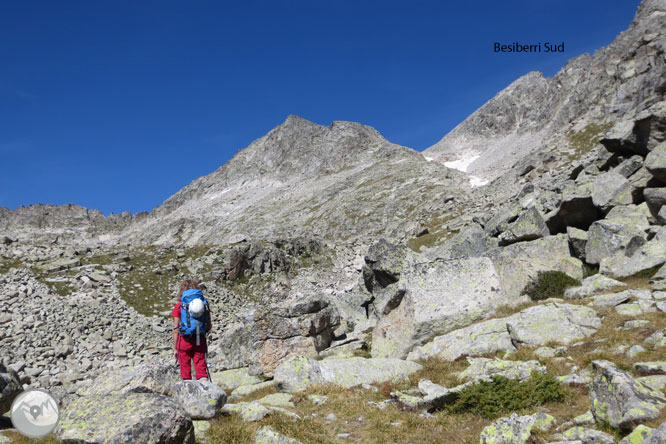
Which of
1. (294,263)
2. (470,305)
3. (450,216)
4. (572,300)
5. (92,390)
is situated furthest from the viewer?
(450,216)

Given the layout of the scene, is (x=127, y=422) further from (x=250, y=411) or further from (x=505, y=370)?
(x=505, y=370)

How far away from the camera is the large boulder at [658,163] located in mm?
17844

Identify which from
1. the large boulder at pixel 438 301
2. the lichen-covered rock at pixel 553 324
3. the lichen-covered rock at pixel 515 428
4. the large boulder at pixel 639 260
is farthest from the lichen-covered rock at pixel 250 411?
the large boulder at pixel 639 260

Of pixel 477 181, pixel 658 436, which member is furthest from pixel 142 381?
pixel 477 181

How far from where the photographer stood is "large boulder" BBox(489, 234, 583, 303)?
16.1m

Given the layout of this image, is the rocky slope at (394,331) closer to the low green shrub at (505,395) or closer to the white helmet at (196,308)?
the low green shrub at (505,395)

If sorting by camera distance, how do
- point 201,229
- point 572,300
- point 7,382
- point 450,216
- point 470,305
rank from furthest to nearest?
point 201,229, point 450,216, point 470,305, point 572,300, point 7,382

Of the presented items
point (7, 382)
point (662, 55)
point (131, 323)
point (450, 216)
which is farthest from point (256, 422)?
point (662, 55)

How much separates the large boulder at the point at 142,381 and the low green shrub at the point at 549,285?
43.7ft

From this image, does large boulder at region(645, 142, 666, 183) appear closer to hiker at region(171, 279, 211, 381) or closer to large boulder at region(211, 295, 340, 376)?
large boulder at region(211, 295, 340, 376)

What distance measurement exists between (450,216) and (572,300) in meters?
53.5

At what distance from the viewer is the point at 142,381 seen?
35.8 feet

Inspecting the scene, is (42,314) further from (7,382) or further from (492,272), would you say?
(492,272)

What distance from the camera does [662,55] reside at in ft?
296
